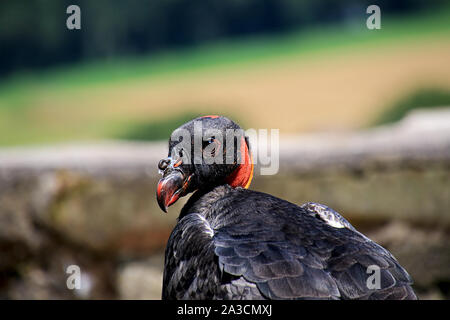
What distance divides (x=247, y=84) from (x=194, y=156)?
4.31m

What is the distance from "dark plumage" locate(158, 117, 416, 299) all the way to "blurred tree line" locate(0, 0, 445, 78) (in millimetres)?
4242

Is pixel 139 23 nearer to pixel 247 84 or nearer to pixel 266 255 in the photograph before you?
pixel 247 84

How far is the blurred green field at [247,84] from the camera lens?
6.05 m

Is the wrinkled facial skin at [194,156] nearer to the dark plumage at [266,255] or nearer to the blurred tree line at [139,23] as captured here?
the dark plumage at [266,255]

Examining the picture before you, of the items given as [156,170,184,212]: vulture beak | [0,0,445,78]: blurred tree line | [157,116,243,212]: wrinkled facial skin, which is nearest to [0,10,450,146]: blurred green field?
[0,0,445,78]: blurred tree line

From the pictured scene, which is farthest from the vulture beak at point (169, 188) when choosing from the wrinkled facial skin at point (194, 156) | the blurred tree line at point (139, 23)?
the blurred tree line at point (139, 23)

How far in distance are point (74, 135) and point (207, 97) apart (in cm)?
154

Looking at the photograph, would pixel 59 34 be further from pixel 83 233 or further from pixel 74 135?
pixel 83 233

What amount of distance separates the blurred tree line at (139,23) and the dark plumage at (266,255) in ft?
13.9

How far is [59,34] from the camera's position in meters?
6.18

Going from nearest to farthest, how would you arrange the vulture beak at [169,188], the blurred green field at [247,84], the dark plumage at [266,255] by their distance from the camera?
the dark plumage at [266,255]
the vulture beak at [169,188]
the blurred green field at [247,84]

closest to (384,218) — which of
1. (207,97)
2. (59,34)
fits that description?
(207,97)

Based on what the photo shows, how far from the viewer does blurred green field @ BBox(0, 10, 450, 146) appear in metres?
6.05

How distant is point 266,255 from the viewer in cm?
182
